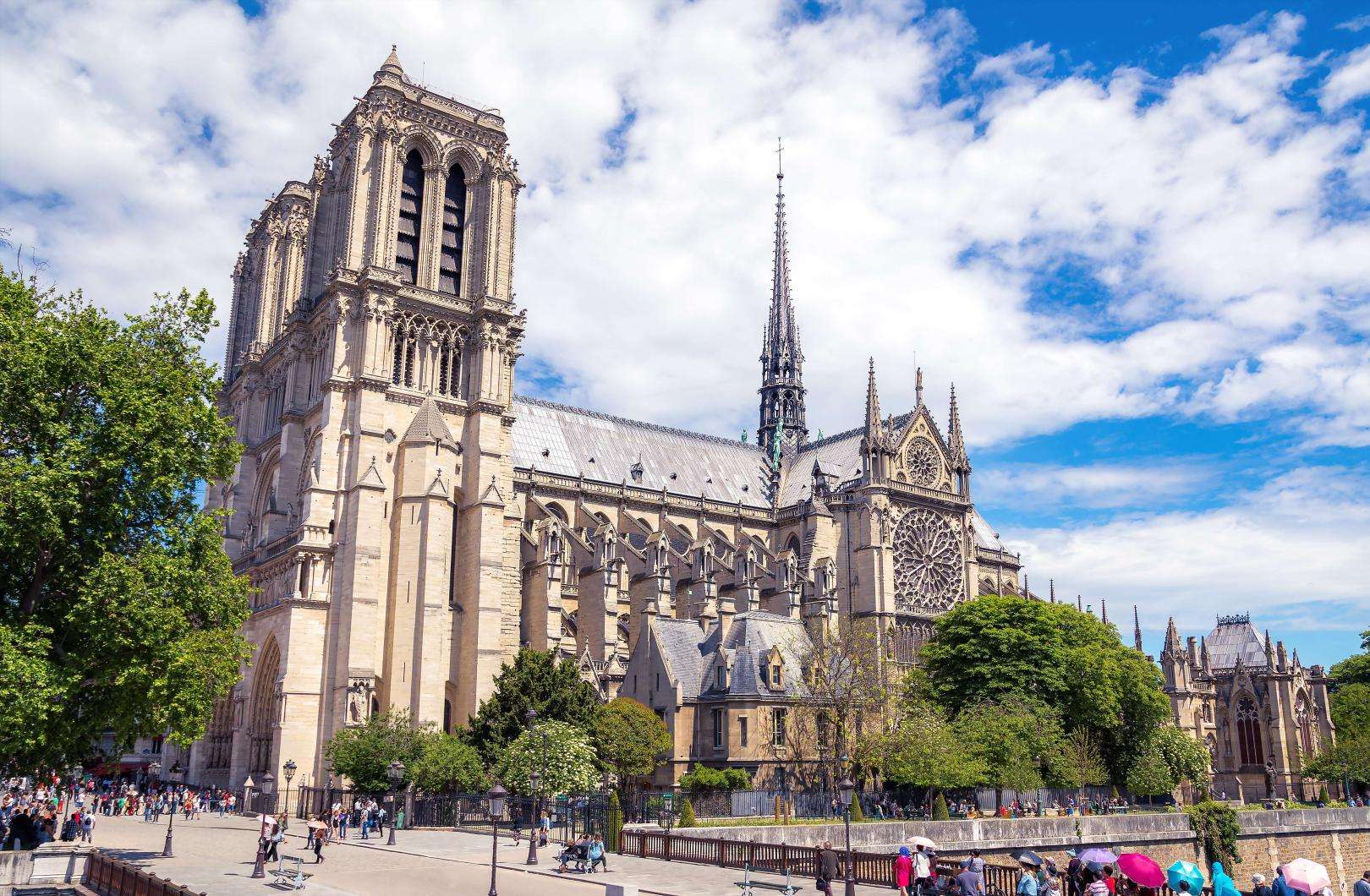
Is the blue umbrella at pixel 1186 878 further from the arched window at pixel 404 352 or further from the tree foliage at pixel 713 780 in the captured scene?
the arched window at pixel 404 352

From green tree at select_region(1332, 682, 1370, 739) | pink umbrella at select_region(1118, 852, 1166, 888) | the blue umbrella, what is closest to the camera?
pink umbrella at select_region(1118, 852, 1166, 888)

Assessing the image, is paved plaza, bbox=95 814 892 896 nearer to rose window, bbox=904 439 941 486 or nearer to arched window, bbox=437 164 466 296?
arched window, bbox=437 164 466 296

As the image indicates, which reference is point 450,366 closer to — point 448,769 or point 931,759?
point 448,769

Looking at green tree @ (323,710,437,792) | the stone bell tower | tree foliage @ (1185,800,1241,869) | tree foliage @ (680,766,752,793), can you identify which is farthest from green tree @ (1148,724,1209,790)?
green tree @ (323,710,437,792)

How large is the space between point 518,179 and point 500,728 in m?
32.5

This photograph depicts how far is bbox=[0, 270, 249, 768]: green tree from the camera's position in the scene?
26.2 metres

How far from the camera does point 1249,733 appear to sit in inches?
3578

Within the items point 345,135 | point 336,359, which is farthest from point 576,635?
point 345,135

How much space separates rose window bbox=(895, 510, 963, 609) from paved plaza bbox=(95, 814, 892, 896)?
41802 mm

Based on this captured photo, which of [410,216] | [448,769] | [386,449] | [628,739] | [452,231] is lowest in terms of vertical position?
[448,769]

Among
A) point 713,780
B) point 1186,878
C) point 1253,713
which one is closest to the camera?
point 1186,878

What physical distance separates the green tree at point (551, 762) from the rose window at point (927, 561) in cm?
3481

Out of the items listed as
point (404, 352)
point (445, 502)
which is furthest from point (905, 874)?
point (404, 352)

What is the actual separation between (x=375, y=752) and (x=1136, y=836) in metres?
32.4
